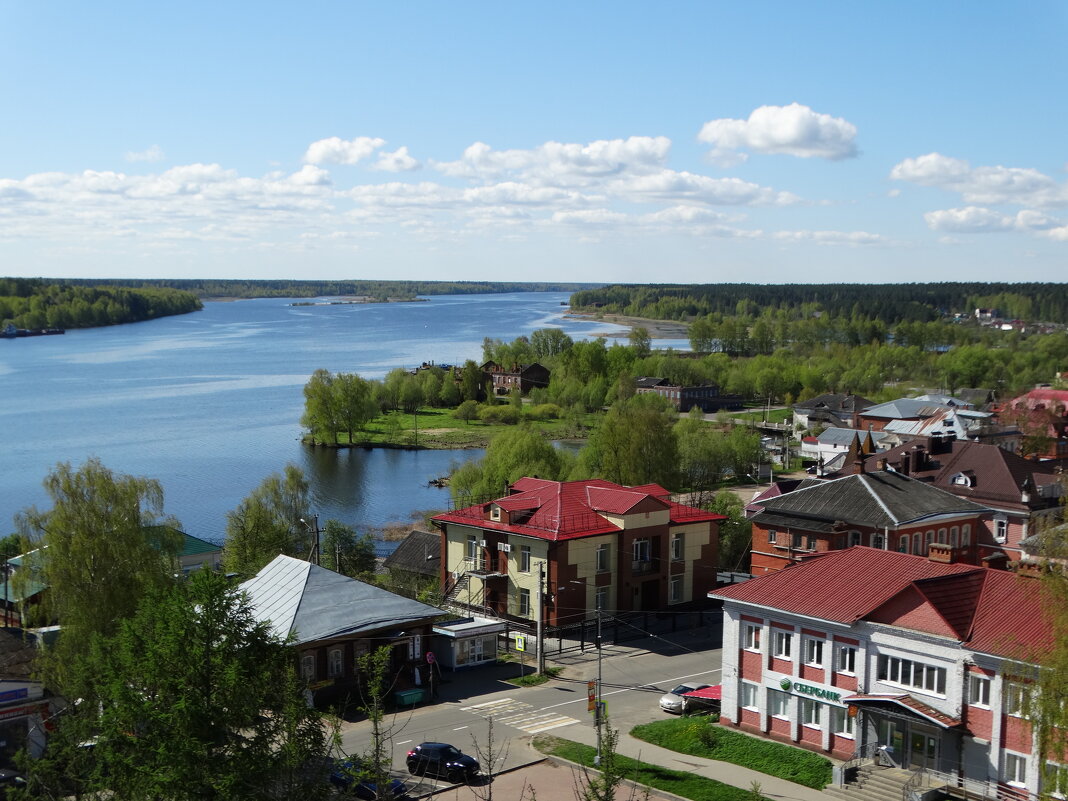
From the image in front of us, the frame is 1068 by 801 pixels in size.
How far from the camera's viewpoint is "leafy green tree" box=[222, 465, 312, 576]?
37.3 m

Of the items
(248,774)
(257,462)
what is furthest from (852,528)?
(257,462)

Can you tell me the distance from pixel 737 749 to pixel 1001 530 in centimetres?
2096

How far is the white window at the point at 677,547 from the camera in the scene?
35.1 meters

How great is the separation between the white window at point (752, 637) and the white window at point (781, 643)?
0.43 m

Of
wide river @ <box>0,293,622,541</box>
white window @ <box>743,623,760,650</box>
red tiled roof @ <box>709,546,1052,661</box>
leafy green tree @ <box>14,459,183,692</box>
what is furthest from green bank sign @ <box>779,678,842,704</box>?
wide river @ <box>0,293,622,541</box>

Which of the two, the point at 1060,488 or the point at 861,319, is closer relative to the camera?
the point at 1060,488

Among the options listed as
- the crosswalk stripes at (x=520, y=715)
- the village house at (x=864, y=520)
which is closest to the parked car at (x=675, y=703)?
the crosswalk stripes at (x=520, y=715)

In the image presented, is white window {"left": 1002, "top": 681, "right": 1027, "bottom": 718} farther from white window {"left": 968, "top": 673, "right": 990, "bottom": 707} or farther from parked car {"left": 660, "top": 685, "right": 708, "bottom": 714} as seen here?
parked car {"left": 660, "top": 685, "right": 708, "bottom": 714}

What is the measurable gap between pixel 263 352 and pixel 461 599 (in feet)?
470

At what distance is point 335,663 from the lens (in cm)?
2662

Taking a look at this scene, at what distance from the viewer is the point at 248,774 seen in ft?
45.2

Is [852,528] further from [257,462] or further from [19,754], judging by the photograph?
[257,462]

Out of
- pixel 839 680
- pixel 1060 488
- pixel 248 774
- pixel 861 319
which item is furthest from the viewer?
pixel 861 319

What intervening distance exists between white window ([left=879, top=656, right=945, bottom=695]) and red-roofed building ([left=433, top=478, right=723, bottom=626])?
39.1 ft
